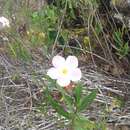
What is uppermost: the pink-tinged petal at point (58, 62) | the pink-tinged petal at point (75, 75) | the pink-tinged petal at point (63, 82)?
the pink-tinged petal at point (58, 62)

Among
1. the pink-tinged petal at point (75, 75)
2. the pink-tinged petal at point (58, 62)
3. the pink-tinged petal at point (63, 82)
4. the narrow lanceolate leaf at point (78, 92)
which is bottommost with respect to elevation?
the narrow lanceolate leaf at point (78, 92)

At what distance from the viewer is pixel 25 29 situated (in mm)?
2504

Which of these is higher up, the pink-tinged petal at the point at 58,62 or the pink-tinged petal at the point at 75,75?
the pink-tinged petal at the point at 58,62

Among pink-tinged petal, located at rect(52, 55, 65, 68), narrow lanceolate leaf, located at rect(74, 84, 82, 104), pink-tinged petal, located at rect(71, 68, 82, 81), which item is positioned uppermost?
pink-tinged petal, located at rect(52, 55, 65, 68)

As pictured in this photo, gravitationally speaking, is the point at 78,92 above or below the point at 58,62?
below

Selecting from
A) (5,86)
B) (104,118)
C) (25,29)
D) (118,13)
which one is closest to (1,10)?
(25,29)

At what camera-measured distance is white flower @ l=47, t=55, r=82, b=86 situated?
4.94 ft

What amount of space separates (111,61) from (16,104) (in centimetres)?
50

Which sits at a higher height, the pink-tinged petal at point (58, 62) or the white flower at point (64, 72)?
the pink-tinged petal at point (58, 62)

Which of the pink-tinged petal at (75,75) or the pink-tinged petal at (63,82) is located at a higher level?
the pink-tinged petal at (75,75)

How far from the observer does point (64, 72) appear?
5.00 feet

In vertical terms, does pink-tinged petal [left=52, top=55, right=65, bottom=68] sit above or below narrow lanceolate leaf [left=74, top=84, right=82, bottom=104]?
above

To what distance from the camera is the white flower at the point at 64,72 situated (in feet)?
4.94

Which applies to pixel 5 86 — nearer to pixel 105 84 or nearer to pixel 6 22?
pixel 6 22
